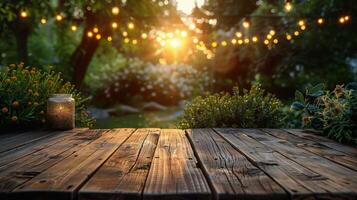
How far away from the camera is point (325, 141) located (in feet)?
10.4

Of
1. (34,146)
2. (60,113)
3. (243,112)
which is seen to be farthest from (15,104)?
(243,112)

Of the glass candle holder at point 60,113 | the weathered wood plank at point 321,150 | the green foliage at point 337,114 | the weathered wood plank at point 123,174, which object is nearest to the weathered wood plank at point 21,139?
the glass candle holder at point 60,113

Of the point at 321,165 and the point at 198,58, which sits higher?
the point at 198,58

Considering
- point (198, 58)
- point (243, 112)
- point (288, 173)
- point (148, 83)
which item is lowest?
point (288, 173)

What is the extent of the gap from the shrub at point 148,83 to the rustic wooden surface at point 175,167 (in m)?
12.6

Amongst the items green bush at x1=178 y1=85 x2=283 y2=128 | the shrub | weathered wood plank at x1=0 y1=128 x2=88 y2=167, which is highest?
the shrub

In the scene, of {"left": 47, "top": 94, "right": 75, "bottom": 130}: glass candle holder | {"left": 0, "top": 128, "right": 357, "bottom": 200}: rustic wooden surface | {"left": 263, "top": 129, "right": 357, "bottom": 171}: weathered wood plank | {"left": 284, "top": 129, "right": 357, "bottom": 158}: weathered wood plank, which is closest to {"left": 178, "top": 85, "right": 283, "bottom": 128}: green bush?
{"left": 284, "top": 129, "right": 357, "bottom": 158}: weathered wood plank

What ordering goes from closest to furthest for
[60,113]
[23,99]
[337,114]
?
[337,114]
[60,113]
[23,99]

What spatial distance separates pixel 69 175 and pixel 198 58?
14.6 meters

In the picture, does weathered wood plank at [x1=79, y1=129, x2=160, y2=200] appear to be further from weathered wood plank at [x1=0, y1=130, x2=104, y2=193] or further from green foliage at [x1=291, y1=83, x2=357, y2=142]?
green foliage at [x1=291, y1=83, x2=357, y2=142]

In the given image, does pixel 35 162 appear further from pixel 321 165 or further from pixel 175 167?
pixel 321 165

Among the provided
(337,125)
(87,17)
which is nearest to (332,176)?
(337,125)

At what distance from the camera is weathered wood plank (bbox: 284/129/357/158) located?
2.71 metres

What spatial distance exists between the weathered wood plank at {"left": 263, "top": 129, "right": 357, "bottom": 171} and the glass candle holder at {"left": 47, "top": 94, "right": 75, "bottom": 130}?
187 centimetres
